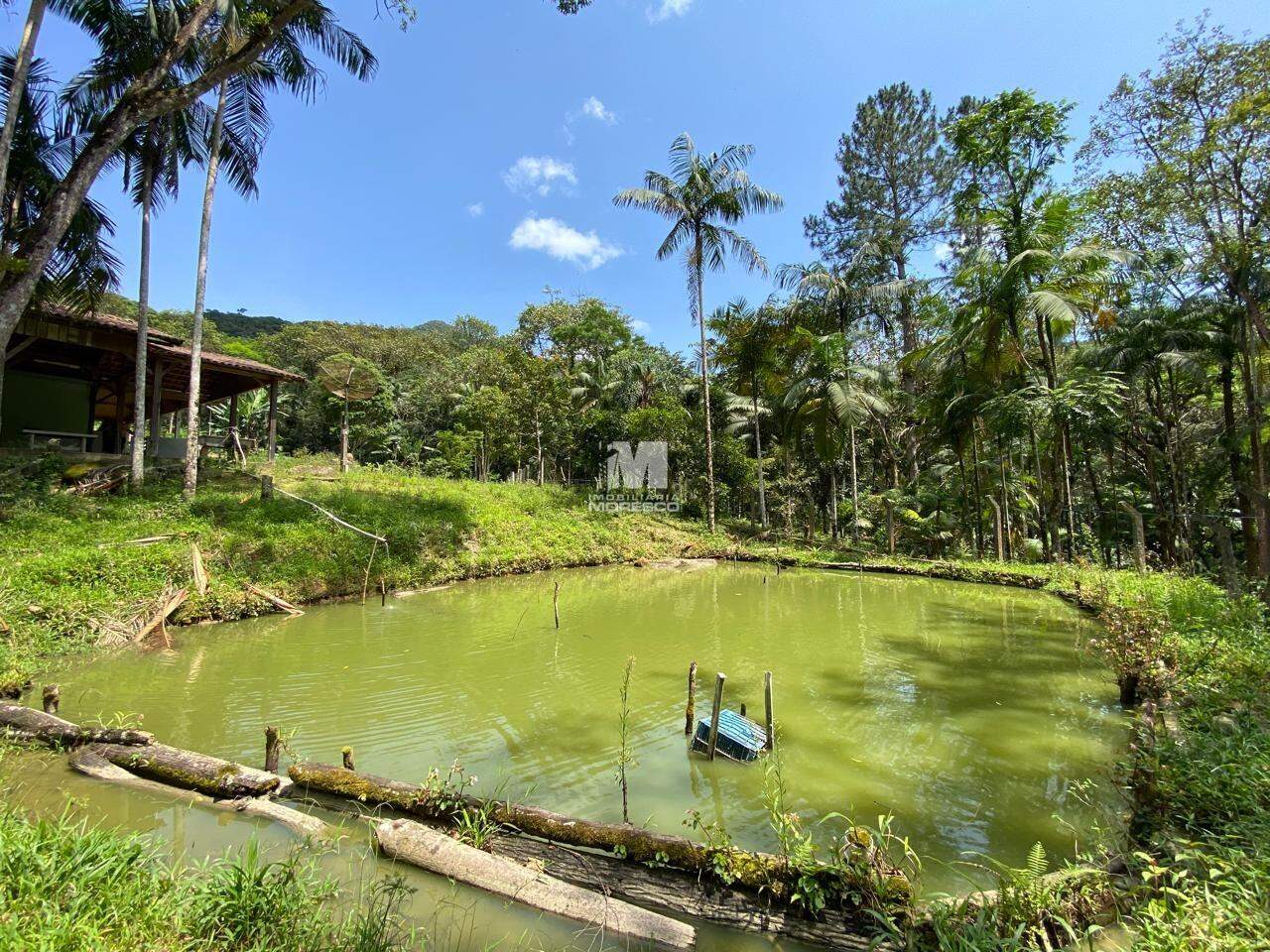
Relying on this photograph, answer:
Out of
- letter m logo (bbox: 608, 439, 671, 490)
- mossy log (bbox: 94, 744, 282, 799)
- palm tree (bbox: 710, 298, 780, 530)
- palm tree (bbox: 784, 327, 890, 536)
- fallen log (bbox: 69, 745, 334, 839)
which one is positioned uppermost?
palm tree (bbox: 710, 298, 780, 530)

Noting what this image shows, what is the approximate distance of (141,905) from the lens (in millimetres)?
2516

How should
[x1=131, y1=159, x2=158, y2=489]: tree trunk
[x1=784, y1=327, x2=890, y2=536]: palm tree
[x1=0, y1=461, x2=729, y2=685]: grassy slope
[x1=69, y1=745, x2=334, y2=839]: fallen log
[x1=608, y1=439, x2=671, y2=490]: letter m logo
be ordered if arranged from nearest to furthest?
[x1=69, y1=745, x2=334, y2=839]: fallen log, [x1=0, y1=461, x2=729, y2=685]: grassy slope, [x1=131, y1=159, x2=158, y2=489]: tree trunk, [x1=784, y1=327, x2=890, y2=536]: palm tree, [x1=608, y1=439, x2=671, y2=490]: letter m logo

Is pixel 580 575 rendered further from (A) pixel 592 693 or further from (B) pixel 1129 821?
(B) pixel 1129 821

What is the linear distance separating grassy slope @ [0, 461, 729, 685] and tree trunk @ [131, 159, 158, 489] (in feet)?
2.56

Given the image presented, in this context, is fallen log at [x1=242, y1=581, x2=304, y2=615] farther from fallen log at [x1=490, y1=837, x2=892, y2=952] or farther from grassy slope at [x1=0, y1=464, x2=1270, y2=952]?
fallen log at [x1=490, y1=837, x2=892, y2=952]

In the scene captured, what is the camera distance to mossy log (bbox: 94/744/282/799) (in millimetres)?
4230

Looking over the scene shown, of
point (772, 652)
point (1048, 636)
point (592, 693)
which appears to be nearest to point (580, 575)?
point (772, 652)

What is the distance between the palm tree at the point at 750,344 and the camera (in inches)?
925

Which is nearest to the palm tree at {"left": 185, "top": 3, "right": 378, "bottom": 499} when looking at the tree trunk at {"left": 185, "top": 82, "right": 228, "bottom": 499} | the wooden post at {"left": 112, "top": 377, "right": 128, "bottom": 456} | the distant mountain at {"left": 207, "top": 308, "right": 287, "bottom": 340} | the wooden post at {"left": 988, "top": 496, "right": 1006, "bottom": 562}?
the tree trunk at {"left": 185, "top": 82, "right": 228, "bottom": 499}

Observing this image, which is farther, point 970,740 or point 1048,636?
point 1048,636

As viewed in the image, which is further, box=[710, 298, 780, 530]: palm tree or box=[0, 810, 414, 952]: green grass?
box=[710, 298, 780, 530]: palm tree

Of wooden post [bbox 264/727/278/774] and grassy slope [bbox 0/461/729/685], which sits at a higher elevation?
grassy slope [bbox 0/461/729/685]

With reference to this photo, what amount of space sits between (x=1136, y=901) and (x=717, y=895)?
2.17 metres

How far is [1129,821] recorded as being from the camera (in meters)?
3.78
